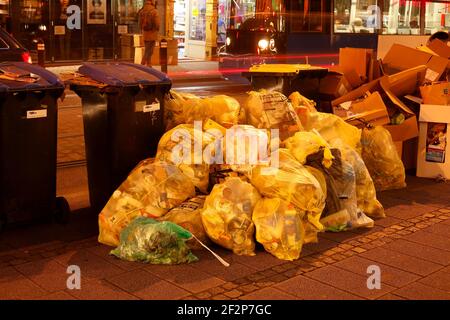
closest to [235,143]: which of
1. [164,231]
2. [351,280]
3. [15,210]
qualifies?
[164,231]

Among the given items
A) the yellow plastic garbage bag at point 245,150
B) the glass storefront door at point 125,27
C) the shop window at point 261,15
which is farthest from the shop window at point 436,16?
the yellow plastic garbage bag at point 245,150

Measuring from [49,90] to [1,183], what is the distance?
0.82 meters

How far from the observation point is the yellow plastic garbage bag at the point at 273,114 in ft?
20.4

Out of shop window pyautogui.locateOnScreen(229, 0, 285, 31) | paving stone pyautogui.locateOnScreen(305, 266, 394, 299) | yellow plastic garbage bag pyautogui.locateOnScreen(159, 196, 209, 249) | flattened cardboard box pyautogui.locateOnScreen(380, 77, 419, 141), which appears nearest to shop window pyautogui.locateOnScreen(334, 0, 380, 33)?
shop window pyautogui.locateOnScreen(229, 0, 285, 31)

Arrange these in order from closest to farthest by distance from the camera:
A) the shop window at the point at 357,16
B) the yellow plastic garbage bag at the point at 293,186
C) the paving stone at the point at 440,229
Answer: the yellow plastic garbage bag at the point at 293,186 < the paving stone at the point at 440,229 < the shop window at the point at 357,16

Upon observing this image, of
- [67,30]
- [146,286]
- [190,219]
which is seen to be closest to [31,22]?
[67,30]

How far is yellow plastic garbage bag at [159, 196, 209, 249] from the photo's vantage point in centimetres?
509

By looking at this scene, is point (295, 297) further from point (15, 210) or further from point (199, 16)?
point (199, 16)

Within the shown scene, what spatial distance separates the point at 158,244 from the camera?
4.81 meters

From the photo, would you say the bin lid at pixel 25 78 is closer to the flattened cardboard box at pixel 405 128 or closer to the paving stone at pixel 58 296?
the paving stone at pixel 58 296

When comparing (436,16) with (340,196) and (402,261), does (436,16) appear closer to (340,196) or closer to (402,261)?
(340,196)

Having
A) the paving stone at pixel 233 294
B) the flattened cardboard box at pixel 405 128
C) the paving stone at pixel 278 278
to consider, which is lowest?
the paving stone at pixel 233 294

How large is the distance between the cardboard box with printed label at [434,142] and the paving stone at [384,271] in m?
2.92

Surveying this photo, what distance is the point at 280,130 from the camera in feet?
A: 20.4
